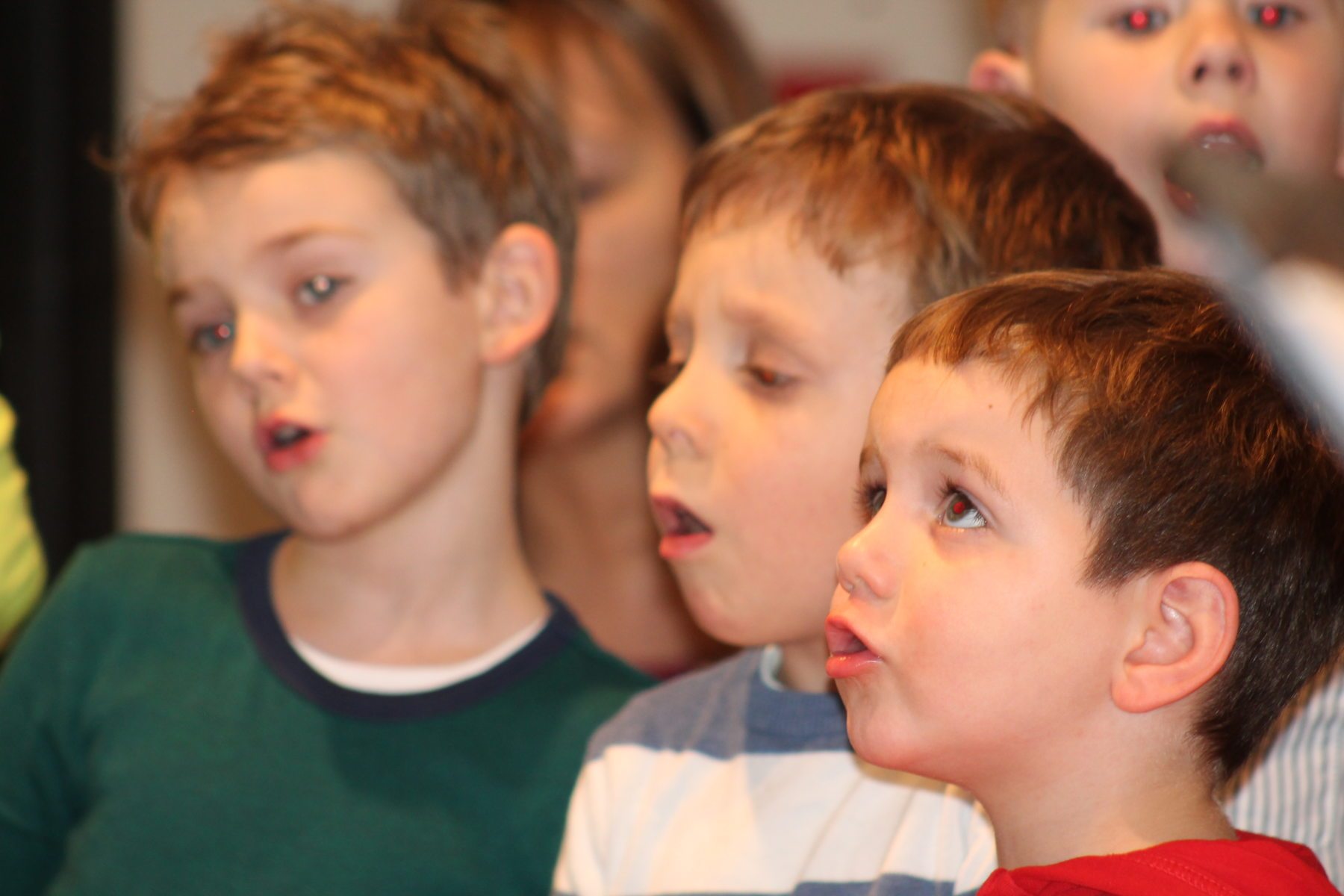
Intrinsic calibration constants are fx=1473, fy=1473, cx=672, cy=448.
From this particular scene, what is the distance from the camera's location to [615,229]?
1637mm

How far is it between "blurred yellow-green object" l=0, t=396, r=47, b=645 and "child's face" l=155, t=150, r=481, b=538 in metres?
0.19

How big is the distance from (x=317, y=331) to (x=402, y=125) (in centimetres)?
21

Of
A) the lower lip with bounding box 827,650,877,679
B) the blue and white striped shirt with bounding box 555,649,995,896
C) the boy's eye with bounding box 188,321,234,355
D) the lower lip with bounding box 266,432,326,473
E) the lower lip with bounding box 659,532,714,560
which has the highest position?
the lower lip with bounding box 827,650,877,679

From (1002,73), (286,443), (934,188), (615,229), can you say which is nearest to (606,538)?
(615,229)

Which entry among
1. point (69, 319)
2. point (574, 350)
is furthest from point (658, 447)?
point (69, 319)

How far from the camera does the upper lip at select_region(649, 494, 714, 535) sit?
1.01 metres

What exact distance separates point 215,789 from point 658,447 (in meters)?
0.46

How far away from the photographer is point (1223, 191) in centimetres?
57

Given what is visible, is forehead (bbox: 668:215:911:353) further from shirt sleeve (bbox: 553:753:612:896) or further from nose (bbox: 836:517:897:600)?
shirt sleeve (bbox: 553:753:612:896)

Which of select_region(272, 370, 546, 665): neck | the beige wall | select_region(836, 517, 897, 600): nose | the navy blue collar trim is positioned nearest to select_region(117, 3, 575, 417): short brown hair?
select_region(272, 370, 546, 665): neck

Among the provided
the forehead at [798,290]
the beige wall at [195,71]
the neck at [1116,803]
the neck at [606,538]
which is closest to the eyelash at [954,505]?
the neck at [1116,803]

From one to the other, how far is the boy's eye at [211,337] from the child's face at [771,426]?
41 cm

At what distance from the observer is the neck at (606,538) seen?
1676mm

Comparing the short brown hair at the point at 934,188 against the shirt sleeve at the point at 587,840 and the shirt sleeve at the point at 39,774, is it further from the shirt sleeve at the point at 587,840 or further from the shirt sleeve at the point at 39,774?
the shirt sleeve at the point at 39,774
